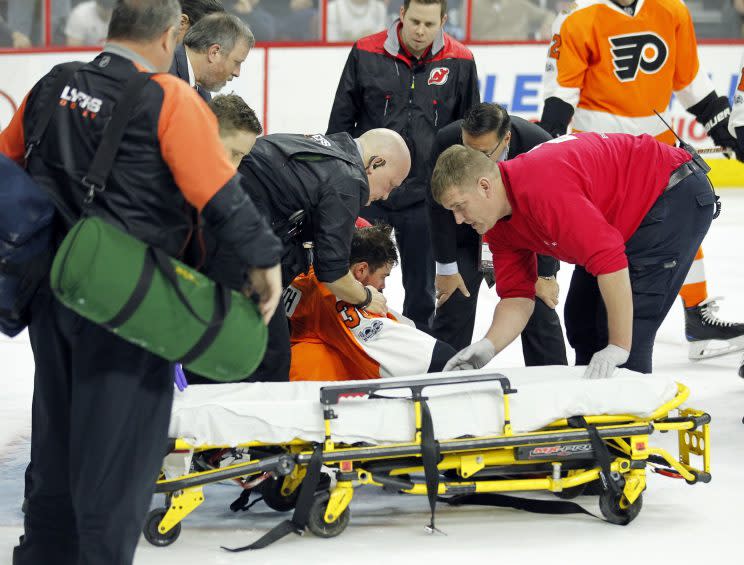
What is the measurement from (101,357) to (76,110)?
1.48ft

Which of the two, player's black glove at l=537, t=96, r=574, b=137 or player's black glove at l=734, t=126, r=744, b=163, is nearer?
player's black glove at l=734, t=126, r=744, b=163

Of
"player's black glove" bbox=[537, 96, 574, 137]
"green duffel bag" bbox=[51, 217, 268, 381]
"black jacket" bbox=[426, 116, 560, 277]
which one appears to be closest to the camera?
"green duffel bag" bbox=[51, 217, 268, 381]

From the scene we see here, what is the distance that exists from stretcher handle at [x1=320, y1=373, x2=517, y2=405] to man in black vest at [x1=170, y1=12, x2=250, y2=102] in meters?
1.39

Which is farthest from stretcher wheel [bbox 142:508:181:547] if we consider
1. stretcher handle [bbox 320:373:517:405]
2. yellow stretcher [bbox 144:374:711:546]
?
stretcher handle [bbox 320:373:517:405]

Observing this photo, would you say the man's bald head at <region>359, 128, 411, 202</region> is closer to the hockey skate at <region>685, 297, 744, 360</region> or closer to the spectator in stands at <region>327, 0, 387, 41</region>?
the hockey skate at <region>685, 297, 744, 360</region>

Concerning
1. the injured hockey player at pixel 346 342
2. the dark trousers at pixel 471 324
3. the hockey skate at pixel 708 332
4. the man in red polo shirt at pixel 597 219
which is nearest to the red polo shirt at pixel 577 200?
the man in red polo shirt at pixel 597 219

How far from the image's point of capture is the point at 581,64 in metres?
5.14

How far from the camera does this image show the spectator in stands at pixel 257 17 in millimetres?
9336

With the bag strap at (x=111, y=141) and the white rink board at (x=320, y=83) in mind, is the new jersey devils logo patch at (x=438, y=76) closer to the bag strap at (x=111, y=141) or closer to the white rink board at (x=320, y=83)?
the bag strap at (x=111, y=141)

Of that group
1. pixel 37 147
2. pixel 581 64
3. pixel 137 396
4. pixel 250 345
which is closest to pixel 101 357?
pixel 137 396

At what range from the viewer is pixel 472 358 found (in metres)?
3.62

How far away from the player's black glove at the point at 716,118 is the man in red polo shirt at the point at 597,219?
51.0 inches

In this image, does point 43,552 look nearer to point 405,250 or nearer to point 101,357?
point 101,357

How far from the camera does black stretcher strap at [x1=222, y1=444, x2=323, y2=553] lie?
3.05 m
